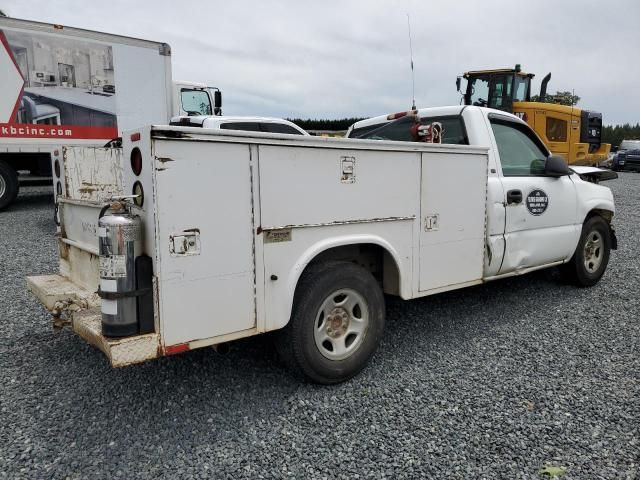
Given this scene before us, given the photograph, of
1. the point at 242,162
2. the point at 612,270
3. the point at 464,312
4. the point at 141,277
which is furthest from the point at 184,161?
the point at 612,270

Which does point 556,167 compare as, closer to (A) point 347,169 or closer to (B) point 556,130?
(A) point 347,169

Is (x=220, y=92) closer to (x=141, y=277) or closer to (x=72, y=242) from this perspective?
(x=72, y=242)

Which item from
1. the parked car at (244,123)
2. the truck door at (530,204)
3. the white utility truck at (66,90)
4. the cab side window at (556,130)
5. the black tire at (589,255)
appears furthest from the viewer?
the cab side window at (556,130)

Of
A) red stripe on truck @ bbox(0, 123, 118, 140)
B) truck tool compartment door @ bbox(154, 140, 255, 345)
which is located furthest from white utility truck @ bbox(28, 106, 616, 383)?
red stripe on truck @ bbox(0, 123, 118, 140)

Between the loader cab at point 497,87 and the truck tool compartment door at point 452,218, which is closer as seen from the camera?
the truck tool compartment door at point 452,218

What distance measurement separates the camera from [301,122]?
30.9 metres

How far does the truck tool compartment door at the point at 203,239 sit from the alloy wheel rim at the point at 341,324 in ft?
1.88

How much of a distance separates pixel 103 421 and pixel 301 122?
95.9ft

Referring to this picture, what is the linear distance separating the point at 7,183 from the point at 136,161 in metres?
9.34

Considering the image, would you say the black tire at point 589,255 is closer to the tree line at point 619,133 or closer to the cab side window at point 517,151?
the cab side window at point 517,151

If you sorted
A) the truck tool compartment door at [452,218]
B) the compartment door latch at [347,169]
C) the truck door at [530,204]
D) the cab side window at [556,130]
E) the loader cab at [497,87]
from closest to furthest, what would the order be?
the compartment door latch at [347,169] → the truck tool compartment door at [452,218] → the truck door at [530,204] → the loader cab at [497,87] → the cab side window at [556,130]

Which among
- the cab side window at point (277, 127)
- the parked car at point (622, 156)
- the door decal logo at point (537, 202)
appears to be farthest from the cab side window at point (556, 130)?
the parked car at point (622, 156)

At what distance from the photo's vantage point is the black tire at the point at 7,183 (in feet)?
33.2

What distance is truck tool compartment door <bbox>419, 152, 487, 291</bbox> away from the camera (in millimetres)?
3666
